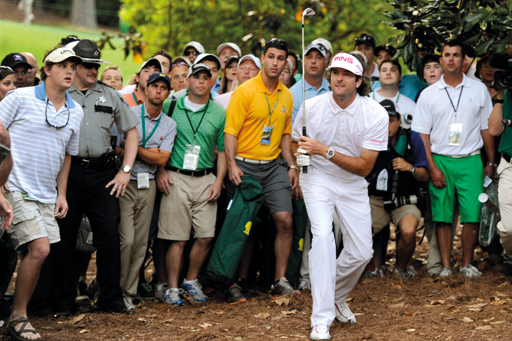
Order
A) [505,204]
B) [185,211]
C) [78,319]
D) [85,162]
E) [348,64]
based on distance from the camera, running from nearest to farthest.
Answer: [348,64], [78,319], [85,162], [185,211], [505,204]

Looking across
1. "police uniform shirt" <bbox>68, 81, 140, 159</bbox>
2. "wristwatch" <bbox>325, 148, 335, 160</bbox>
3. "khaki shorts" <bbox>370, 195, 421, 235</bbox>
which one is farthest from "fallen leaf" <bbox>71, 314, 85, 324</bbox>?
"khaki shorts" <bbox>370, 195, 421, 235</bbox>

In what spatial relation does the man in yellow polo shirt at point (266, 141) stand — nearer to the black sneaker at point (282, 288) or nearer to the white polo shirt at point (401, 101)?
the black sneaker at point (282, 288)

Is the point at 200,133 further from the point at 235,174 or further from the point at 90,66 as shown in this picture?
the point at 90,66

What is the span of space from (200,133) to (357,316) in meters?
2.67

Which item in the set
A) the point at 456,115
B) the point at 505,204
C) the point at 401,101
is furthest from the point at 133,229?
the point at 505,204

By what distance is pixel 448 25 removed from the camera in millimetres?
8461

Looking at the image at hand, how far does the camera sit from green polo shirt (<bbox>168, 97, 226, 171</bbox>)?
741cm

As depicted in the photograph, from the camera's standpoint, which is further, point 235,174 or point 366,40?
point 366,40

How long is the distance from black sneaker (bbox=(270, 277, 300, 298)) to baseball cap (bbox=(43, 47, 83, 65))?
325 cm

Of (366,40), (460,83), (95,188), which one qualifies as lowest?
(95,188)

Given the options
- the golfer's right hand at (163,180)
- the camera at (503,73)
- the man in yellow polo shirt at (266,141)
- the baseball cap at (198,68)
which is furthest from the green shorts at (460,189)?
the golfer's right hand at (163,180)

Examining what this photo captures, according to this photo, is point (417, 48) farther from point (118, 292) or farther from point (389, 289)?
point (118, 292)

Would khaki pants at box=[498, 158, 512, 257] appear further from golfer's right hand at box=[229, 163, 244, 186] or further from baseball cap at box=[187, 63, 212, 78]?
baseball cap at box=[187, 63, 212, 78]

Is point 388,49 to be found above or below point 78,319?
above
